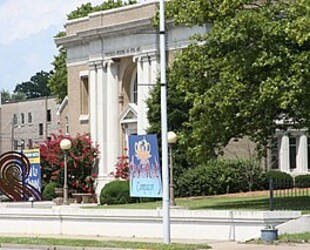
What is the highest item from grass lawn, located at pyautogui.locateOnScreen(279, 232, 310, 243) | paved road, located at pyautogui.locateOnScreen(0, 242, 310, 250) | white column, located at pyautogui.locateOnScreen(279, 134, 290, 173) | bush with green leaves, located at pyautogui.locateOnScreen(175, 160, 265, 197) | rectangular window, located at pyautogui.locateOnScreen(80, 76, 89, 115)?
rectangular window, located at pyautogui.locateOnScreen(80, 76, 89, 115)

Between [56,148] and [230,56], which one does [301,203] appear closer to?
[230,56]

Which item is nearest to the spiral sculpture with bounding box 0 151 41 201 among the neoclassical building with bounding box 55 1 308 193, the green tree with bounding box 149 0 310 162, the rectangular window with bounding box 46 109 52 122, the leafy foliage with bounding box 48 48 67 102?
the neoclassical building with bounding box 55 1 308 193

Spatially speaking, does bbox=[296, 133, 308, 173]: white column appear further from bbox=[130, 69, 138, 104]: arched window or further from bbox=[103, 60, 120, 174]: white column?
bbox=[103, 60, 120, 174]: white column

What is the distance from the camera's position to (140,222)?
29.4 m

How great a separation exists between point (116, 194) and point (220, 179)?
566 cm

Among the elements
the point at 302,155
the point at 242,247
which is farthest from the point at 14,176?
the point at 242,247

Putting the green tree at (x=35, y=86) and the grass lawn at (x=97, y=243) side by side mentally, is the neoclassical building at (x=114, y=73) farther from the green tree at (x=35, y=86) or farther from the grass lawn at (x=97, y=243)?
the green tree at (x=35, y=86)

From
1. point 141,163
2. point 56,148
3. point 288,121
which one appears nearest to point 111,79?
point 56,148

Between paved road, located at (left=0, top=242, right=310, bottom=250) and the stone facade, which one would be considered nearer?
paved road, located at (left=0, top=242, right=310, bottom=250)

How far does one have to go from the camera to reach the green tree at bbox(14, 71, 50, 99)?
177 meters

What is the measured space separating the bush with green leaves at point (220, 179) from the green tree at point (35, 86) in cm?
12876

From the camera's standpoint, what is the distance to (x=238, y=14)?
94.1ft

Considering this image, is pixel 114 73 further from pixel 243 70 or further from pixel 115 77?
pixel 243 70

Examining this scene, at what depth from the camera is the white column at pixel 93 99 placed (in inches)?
2378
